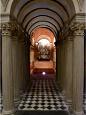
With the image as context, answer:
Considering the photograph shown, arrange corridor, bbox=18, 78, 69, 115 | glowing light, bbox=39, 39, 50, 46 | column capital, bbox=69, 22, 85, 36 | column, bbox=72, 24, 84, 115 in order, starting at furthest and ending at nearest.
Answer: glowing light, bbox=39, 39, 50, 46 → corridor, bbox=18, 78, 69, 115 → column, bbox=72, 24, 84, 115 → column capital, bbox=69, 22, 85, 36

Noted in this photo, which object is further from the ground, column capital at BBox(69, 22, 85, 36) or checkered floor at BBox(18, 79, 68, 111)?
column capital at BBox(69, 22, 85, 36)

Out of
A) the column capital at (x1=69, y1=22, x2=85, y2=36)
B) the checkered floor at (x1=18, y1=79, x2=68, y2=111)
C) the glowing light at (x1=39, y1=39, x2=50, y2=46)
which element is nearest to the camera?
the column capital at (x1=69, y1=22, x2=85, y2=36)

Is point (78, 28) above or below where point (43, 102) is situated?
above

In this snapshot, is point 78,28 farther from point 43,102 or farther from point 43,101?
point 43,101

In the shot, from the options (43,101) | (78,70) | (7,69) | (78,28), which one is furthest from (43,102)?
(78,28)

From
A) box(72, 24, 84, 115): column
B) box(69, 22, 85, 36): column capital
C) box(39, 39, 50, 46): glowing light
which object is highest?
box(39, 39, 50, 46): glowing light

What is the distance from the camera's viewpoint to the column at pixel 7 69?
9109mm

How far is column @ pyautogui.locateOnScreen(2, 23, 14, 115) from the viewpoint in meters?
9.11

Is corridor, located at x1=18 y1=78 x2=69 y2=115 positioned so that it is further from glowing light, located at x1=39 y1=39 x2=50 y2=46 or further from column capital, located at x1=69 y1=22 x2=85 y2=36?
glowing light, located at x1=39 y1=39 x2=50 y2=46

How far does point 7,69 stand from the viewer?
923 cm

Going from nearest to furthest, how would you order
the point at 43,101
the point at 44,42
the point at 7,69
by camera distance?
the point at 7,69 < the point at 43,101 < the point at 44,42

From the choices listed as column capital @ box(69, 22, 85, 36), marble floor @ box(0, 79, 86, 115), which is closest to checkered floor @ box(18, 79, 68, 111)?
marble floor @ box(0, 79, 86, 115)

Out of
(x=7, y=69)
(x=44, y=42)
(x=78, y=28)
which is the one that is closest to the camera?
(x=78, y=28)

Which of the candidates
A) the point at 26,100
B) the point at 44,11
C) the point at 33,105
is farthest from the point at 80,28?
the point at 44,11
